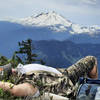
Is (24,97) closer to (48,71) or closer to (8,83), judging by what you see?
(8,83)

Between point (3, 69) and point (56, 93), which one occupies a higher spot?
point (3, 69)

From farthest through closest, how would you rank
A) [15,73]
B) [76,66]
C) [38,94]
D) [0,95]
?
[76,66]
[15,73]
[38,94]
[0,95]

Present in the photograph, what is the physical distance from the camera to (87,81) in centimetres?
464

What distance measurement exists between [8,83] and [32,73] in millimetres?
503

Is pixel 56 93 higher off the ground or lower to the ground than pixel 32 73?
lower

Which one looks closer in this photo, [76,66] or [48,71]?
[48,71]

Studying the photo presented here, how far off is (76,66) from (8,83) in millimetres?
1622

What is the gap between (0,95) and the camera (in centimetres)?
426

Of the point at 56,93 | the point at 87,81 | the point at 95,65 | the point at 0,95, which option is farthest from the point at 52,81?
the point at 95,65

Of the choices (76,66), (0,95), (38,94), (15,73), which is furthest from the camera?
(76,66)

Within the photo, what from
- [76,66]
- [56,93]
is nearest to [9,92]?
[56,93]

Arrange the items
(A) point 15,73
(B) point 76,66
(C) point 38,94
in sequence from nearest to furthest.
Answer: (C) point 38,94, (A) point 15,73, (B) point 76,66

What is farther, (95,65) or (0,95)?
(95,65)

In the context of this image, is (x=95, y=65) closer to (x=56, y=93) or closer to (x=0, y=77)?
(x=56, y=93)
